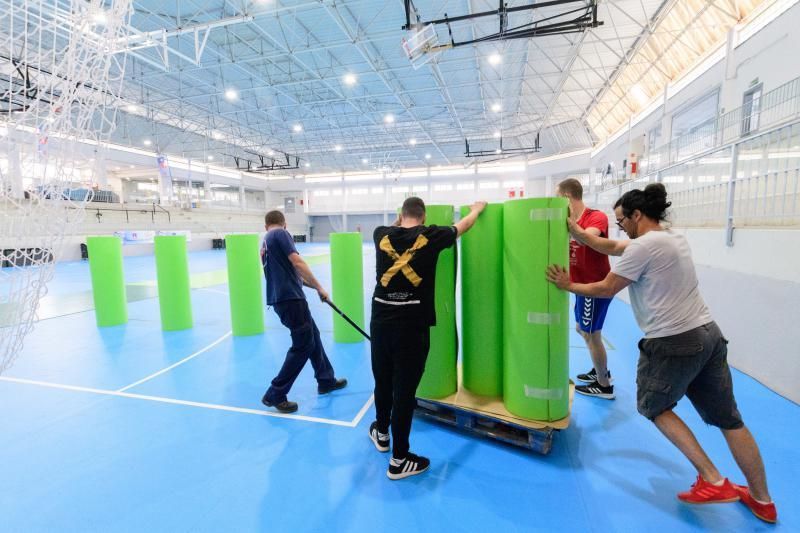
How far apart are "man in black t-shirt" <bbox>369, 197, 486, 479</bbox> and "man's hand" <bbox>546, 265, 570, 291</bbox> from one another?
76 centimetres

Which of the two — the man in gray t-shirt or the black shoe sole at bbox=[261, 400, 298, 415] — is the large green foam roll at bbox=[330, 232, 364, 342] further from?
the man in gray t-shirt

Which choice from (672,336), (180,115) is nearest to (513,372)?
(672,336)

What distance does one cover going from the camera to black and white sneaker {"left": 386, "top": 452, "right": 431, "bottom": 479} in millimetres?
2654

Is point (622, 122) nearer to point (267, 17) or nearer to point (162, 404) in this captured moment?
point (267, 17)

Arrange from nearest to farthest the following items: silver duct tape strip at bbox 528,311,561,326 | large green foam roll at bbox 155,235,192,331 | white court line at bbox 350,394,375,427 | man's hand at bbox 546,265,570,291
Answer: man's hand at bbox 546,265,570,291, silver duct tape strip at bbox 528,311,561,326, white court line at bbox 350,394,375,427, large green foam roll at bbox 155,235,192,331

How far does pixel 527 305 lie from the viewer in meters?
2.85

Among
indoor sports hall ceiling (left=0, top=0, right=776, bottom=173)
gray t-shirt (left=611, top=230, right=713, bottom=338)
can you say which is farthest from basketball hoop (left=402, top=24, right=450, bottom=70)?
gray t-shirt (left=611, top=230, right=713, bottom=338)

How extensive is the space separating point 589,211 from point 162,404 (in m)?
4.73

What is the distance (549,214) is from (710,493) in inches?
80.7

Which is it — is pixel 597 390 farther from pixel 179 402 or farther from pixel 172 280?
pixel 172 280

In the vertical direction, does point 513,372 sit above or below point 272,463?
above

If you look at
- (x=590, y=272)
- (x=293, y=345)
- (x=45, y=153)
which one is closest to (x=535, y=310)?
(x=590, y=272)

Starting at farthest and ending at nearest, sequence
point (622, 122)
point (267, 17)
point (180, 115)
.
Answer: point (180, 115), point (622, 122), point (267, 17)

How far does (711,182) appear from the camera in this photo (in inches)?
219
